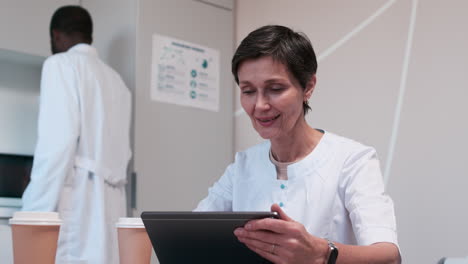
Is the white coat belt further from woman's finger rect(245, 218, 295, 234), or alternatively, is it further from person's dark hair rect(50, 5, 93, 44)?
woman's finger rect(245, 218, 295, 234)

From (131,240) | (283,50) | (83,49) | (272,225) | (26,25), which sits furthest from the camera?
(26,25)

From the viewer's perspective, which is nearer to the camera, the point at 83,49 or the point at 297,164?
the point at 297,164

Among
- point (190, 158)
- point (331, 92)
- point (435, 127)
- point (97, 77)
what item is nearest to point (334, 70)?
point (331, 92)

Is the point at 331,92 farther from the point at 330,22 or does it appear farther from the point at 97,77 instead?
the point at 97,77

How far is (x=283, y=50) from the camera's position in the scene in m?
1.21

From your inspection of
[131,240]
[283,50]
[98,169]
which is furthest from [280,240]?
[98,169]

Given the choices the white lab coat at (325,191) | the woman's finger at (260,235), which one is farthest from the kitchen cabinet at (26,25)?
the woman's finger at (260,235)

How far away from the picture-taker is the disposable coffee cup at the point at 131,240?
0.96 meters

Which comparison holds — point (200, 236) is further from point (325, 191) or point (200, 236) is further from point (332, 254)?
point (325, 191)

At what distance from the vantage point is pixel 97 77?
2.30m

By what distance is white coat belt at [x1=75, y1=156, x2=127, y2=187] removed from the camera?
2.19 metres

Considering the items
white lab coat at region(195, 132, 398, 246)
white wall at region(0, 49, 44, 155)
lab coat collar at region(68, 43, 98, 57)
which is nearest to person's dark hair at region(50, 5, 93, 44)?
lab coat collar at region(68, 43, 98, 57)

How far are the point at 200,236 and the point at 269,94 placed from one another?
43 centimetres

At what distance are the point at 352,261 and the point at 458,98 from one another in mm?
1323
